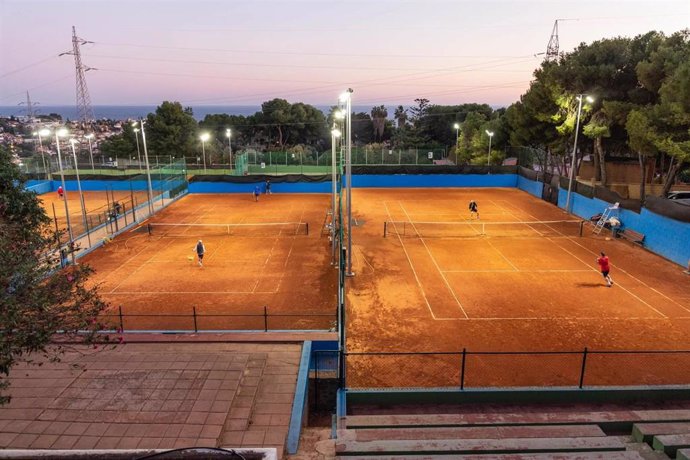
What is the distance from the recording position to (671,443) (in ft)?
28.2

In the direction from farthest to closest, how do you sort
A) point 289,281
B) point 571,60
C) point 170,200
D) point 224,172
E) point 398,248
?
point 224,172 → point 170,200 → point 571,60 → point 398,248 → point 289,281

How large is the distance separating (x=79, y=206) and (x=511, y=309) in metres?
37.0

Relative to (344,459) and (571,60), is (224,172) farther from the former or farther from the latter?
(344,459)

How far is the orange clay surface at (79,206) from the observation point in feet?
104

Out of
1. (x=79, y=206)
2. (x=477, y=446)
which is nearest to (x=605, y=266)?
(x=477, y=446)

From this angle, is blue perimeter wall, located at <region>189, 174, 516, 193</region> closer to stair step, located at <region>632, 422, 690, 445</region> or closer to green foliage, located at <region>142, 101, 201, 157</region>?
green foliage, located at <region>142, 101, 201, 157</region>

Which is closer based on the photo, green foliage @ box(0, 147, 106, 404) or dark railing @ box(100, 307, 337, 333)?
green foliage @ box(0, 147, 106, 404)

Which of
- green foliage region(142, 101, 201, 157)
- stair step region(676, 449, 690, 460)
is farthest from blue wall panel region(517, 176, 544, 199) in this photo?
green foliage region(142, 101, 201, 157)

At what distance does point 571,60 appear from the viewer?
3806 cm

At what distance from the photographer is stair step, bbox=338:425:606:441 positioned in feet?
30.0

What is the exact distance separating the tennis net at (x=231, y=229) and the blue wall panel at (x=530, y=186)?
23022 millimetres

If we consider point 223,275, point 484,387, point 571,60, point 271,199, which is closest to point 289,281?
point 223,275

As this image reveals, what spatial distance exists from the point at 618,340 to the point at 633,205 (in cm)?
1615

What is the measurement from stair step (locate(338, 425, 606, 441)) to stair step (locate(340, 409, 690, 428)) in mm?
282
